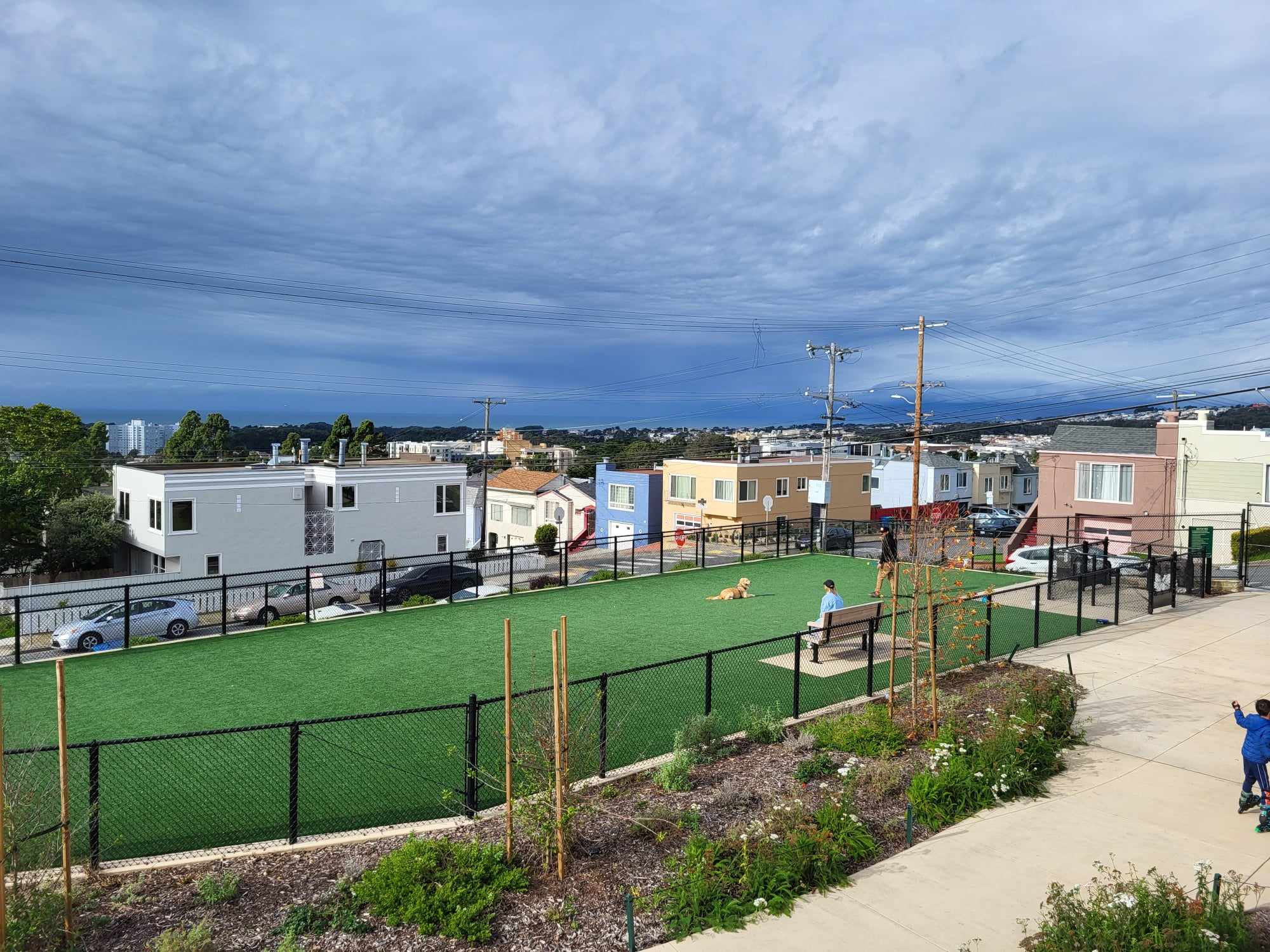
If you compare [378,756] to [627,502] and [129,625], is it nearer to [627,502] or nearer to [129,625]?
[129,625]

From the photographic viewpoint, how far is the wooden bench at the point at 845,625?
13273 millimetres

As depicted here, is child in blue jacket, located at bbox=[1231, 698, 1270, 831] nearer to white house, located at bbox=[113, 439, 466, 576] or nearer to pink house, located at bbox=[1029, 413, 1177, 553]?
white house, located at bbox=[113, 439, 466, 576]

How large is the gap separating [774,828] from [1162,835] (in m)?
3.70

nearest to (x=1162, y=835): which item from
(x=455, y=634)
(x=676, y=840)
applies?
(x=676, y=840)

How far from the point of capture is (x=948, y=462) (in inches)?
3093

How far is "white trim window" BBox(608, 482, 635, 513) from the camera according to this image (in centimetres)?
6147

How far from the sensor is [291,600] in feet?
77.3

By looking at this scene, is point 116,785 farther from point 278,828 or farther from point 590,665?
point 590,665

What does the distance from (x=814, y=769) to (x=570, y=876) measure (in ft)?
11.1

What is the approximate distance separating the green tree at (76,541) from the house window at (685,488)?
105 ft

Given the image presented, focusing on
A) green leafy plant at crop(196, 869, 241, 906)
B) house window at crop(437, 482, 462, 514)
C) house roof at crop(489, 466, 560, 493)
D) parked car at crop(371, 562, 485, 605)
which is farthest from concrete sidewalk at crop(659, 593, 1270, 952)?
house roof at crop(489, 466, 560, 493)

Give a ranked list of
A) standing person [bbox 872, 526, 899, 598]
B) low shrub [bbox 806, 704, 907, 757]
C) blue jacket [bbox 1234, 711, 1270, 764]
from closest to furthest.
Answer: blue jacket [bbox 1234, 711, 1270, 764] → low shrub [bbox 806, 704, 907, 757] → standing person [bbox 872, 526, 899, 598]

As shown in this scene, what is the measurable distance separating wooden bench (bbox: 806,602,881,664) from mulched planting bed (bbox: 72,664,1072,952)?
3.71m

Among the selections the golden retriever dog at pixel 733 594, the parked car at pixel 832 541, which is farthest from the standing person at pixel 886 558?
the parked car at pixel 832 541
